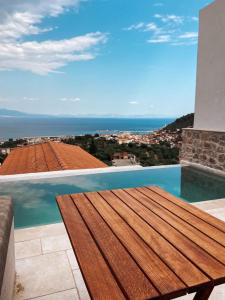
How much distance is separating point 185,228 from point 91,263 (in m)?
0.69

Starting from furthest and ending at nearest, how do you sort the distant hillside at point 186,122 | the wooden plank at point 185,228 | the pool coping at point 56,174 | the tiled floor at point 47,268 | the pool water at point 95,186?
1. the distant hillside at point 186,122
2. the pool coping at point 56,174
3. the pool water at point 95,186
4. the tiled floor at point 47,268
5. the wooden plank at point 185,228

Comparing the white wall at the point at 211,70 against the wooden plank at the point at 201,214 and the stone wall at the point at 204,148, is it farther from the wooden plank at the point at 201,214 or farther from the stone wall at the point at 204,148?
the wooden plank at the point at 201,214

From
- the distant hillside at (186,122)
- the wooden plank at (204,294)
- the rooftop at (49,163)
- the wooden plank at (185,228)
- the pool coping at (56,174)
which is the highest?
Answer: the distant hillside at (186,122)

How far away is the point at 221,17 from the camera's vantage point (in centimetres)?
613

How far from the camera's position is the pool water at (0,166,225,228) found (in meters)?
4.08

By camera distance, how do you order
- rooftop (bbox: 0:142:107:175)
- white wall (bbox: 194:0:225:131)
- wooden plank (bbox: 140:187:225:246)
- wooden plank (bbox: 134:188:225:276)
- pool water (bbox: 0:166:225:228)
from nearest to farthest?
wooden plank (bbox: 134:188:225:276), wooden plank (bbox: 140:187:225:246), pool water (bbox: 0:166:225:228), white wall (bbox: 194:0:225:131), rooftop (bbox: 0:142:107:175)

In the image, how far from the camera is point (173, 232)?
1668 millimetres

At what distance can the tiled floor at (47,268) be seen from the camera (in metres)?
2.11

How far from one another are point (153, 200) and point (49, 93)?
40067 millimetres

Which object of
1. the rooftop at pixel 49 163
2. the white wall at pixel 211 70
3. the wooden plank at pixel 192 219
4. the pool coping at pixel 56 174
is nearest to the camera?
the wooden plank at pixel 192 219

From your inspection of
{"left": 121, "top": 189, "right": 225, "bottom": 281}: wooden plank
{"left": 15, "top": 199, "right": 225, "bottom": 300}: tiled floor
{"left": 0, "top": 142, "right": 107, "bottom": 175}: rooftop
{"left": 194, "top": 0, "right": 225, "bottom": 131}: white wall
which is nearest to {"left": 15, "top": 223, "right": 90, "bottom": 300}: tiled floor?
{"left": 15, "top": 199, "right": 225, "bottom": 300}: tiled floor

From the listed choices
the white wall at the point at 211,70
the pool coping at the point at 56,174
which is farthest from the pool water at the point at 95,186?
the white wall at the point at 211,70

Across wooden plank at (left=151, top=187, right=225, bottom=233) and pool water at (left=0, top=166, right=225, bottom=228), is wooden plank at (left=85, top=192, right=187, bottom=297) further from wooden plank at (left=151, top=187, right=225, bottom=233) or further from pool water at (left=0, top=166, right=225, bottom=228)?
pool water at (left=0, top=166, right=225, bottom=228)

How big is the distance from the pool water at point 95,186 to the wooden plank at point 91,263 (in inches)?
81.8
